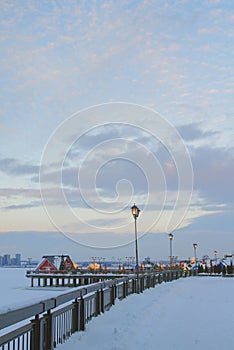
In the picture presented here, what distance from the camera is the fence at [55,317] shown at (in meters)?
6.11

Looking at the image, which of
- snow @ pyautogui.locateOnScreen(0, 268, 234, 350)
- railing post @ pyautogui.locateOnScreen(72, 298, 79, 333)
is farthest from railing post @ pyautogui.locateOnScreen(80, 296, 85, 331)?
railing post @ pyautogui.locateOnScreen(72, 298, 79, 333)

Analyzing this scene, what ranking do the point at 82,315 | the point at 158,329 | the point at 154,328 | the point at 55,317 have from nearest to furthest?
1. the point at 55,317
2. the point at 82,315
3. the point at 158,329
4. the point at 154,328

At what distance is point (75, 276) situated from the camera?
88.1m

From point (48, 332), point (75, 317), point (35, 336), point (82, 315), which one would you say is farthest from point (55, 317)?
point (82, 315)

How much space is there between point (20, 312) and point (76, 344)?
3.33m

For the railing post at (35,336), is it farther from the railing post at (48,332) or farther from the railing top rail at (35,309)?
the railing post at (48,332)

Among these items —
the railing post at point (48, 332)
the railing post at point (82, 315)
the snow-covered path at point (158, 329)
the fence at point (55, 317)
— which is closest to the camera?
the fence at point (55, 317)

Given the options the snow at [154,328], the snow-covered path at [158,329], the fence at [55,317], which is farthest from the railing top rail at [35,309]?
the snow-covered path at [158,329]

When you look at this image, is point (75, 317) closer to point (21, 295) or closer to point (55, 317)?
point (55, 317)

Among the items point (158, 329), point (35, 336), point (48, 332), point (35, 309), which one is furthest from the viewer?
point (158, 329)

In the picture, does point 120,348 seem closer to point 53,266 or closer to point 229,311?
point 229,311

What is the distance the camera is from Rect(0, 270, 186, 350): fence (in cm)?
611

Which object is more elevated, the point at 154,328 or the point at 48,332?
the point at 48,332

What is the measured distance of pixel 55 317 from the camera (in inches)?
326
